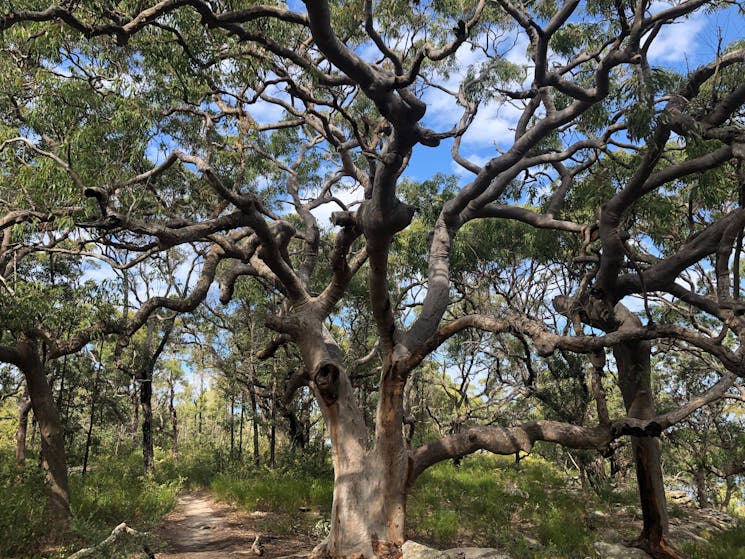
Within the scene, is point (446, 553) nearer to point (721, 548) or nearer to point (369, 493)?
point (369, 493)

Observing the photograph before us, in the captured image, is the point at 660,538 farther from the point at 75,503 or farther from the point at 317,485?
the point at 75,503

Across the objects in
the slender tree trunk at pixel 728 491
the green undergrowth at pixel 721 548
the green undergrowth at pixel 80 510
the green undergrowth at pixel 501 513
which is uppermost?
the green undergrowth at pixel 80 510

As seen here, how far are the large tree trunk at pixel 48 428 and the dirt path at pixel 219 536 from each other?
195 cm

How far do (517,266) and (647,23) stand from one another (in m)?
8.53

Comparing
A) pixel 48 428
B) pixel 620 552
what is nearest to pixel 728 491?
pixel 620 552

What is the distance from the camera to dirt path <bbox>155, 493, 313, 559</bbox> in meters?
8.30

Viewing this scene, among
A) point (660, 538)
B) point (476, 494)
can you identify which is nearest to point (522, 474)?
point (476, 494)

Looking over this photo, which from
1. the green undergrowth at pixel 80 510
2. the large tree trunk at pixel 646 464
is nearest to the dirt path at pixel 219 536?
the green undergrowth at pixel 80 510

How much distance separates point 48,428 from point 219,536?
3820mm

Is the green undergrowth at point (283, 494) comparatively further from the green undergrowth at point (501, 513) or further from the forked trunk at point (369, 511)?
the forked trunk at point (369, 511)

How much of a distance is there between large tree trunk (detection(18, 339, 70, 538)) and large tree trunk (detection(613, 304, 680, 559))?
942 cm

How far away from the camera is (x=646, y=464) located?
7215mm

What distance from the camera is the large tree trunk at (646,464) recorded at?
23.1 ft

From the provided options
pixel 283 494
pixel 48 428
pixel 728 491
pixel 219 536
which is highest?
pixel 48 428
